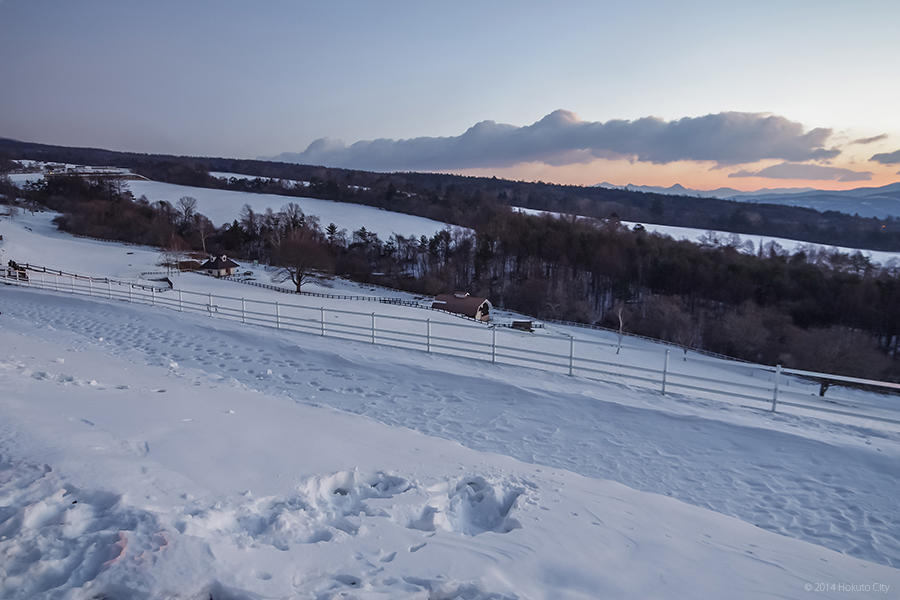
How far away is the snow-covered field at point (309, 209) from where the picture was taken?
78812 mm

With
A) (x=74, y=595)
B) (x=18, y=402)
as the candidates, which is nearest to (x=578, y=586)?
(x=74, y=595)

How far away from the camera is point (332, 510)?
404 centimetres

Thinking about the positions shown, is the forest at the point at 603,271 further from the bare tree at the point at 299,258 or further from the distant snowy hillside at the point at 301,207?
the distant snowy hillside at the point at 301,207

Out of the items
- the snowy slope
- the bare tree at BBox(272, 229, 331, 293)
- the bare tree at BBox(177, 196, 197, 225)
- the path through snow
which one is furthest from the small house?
the snowy slope

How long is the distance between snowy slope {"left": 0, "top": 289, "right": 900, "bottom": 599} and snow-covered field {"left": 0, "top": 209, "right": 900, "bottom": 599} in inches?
0.8

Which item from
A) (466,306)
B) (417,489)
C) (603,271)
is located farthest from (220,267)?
(417,489)

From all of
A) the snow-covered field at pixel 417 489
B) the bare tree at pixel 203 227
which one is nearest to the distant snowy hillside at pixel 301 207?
the bare tree at pixel 203 227

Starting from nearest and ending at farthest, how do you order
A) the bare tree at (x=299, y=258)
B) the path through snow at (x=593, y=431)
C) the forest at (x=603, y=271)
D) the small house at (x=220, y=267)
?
1. the path through snow at (x=593, y=431)
2. the forest at (x=603, y=271)
3. the bare tree at (x=299, y=258)
4. the small house at (x=220, y=267)

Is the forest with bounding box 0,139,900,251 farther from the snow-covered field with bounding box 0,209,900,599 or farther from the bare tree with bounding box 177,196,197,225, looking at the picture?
the snow-covered field with bounding box 0,209,900,599

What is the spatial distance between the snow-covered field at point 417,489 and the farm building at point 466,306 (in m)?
29.7

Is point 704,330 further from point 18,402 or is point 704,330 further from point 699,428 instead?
point 18,402

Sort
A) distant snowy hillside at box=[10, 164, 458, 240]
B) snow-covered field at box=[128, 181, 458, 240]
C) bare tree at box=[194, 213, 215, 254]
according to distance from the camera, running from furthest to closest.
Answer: distant snowy hillside at box=[10, 164, 458, 240], snow-covered field at box=[128, 181, 458, 240], bare tree at box=[194, 213, 215, 254]

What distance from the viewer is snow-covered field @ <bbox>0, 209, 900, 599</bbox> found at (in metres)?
3.18

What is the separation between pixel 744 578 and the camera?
11.7 feet
